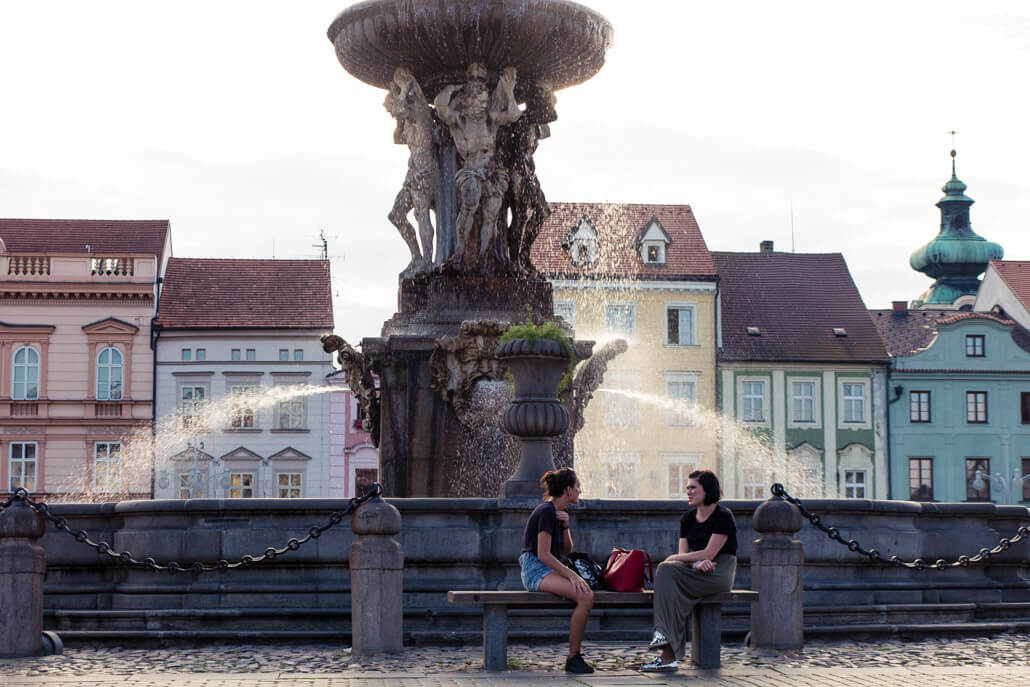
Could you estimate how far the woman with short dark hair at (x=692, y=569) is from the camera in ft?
30.6

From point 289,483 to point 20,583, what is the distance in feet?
133

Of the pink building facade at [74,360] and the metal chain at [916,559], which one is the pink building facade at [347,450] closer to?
the pink building facade at [74,360]

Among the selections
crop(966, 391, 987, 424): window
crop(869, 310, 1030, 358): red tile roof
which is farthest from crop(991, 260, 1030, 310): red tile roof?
crop(966, 391, 987, 424): window

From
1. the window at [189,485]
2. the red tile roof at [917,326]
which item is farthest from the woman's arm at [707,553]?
the red tile roof at [917,326]

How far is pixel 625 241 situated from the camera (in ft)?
168

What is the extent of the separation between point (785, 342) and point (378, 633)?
42467mm

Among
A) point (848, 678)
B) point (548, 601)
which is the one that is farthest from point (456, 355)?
point (848, 678)

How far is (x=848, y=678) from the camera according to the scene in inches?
347

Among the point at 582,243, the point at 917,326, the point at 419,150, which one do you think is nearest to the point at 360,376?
the point at 419,150

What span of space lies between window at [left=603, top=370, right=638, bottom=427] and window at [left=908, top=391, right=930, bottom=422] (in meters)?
8.76

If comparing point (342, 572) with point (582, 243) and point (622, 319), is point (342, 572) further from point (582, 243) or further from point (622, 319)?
point (622, 319)

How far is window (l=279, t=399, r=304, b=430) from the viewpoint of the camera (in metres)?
50.6

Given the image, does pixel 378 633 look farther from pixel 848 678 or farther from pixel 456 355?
pixel 456 355

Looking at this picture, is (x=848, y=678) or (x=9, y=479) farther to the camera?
(x=9, y=479)
